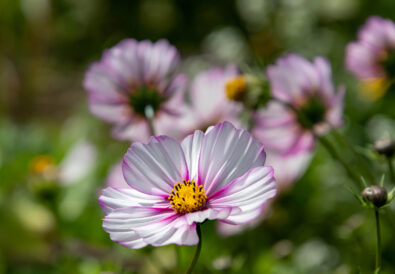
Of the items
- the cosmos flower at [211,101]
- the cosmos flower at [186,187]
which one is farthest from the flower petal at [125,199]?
the cosmos flower at [211,101]

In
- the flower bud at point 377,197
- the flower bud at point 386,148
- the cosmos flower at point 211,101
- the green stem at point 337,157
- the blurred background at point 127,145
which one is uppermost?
the cosmos flower at point 211,101

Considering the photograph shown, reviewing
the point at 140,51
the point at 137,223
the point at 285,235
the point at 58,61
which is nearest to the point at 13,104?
the point at 58,61

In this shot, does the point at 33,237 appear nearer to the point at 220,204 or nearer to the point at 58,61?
the point at 220,204

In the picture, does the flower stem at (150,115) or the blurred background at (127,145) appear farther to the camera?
the blurred background at (127,145)

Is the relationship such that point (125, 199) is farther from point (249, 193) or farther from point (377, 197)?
point (377, 197)

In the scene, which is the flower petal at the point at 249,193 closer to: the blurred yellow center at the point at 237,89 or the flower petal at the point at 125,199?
the flower petal at the point at 125,199

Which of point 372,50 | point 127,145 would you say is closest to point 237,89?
point 372,50

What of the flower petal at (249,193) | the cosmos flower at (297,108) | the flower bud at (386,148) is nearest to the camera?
the flower petal at (249,193)
